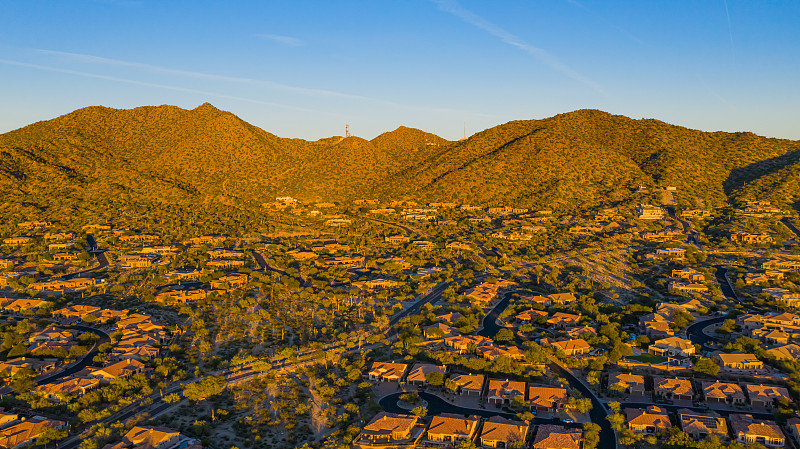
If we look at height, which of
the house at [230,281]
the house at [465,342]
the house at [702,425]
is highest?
the house at [230,281]

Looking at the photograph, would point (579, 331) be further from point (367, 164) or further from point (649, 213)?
point (367, 164)

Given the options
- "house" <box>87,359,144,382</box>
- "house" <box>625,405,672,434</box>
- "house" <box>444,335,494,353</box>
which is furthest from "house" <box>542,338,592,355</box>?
"house" <box>87,359,144,382</box>

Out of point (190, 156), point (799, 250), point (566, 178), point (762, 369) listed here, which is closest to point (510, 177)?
point (566, 178)

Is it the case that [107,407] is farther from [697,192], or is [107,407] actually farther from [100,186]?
[697,192]

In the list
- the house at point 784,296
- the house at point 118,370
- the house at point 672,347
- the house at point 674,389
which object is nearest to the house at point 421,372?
the house at point 674,389

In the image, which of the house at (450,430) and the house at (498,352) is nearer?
the house at (450,430)

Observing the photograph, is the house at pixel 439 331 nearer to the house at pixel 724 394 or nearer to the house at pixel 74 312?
the house at pixel 724 394
